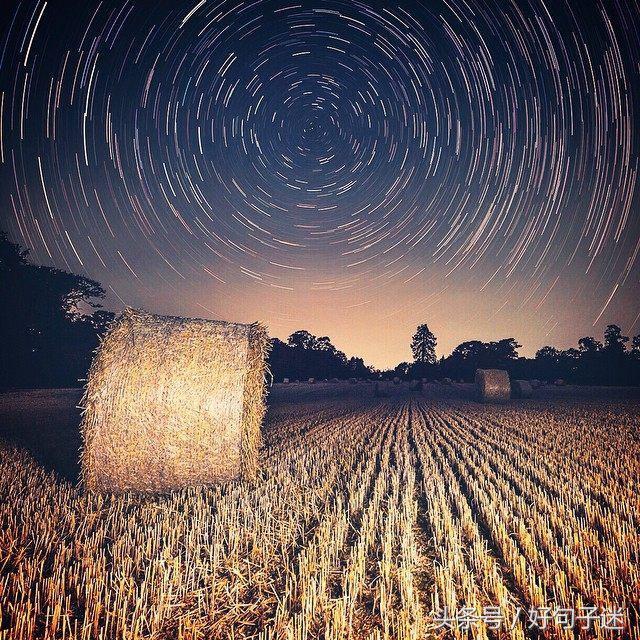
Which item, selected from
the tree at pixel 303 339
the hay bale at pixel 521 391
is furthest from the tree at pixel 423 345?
the hay bale at pixel 521 391

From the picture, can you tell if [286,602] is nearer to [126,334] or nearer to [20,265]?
[126,334]

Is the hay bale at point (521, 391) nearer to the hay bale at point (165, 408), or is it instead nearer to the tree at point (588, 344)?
the hay bale at point (165, 408)

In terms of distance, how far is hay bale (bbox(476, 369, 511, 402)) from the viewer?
2505 centimetres

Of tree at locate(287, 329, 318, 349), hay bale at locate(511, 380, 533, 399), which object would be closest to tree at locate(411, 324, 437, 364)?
tree at locate(287, 329, 318, 349)

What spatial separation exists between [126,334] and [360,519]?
5.14 metres

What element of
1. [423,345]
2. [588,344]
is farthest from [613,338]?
[423,345]

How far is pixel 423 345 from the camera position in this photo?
149000 mm

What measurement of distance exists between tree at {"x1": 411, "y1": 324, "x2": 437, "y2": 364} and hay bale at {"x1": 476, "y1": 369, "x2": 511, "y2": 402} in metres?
125

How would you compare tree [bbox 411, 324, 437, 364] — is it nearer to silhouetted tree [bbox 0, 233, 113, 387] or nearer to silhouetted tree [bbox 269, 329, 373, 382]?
silhouetted tree [bbox 269, 329, 373, 382]

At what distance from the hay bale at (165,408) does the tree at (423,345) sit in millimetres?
146471

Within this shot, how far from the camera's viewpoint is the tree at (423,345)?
148 metres

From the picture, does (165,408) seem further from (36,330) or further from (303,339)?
(303,339)

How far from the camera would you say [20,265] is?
106 feet

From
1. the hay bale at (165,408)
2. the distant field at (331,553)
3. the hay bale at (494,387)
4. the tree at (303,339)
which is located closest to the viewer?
the distant field at (331,553)
